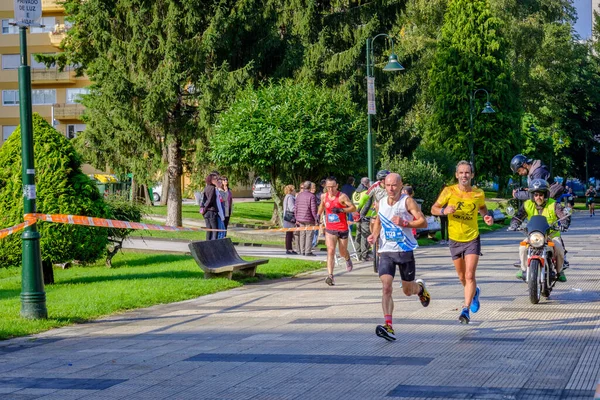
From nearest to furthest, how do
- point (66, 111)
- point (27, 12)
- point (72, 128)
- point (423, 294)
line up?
point (423, 294)
point (27, 12)
point (66, 111)
point (72, 128)

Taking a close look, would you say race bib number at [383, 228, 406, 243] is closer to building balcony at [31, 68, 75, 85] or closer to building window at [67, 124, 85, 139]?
building window at [67, 124, 85, 139]

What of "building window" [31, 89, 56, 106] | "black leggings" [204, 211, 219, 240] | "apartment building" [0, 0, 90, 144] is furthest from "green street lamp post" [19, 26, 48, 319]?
Answer: "building window" [31, 89, 56, 106]

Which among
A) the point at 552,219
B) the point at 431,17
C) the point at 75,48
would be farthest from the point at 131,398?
the point at 431,17

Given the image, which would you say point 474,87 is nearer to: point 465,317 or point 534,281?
point 534,281

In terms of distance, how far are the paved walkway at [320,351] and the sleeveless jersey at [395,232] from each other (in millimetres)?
930

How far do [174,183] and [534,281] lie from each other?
977 inches

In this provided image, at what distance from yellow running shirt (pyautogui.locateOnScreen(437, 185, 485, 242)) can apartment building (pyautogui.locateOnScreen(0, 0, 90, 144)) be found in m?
59.9

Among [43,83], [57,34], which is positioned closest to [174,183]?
[57,34]

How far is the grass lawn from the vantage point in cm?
1292

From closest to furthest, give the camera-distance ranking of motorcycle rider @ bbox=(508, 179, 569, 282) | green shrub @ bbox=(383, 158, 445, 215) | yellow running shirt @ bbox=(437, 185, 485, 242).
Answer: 1. yellow running shirt @ bbox=(437, 185, 485, 242)
2. motorcycle rider @ bbox=(508, 179, 569, 282)
3. green shrub @ bbox=(383, 158, 445, 215)

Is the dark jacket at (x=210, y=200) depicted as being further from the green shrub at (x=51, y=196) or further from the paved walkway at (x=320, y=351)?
the paved walkway at (x=320, y=351)

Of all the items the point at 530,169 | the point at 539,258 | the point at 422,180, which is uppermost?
the point at 530,169

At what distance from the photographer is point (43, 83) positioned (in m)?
71.9

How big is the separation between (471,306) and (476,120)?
48.8 meters
